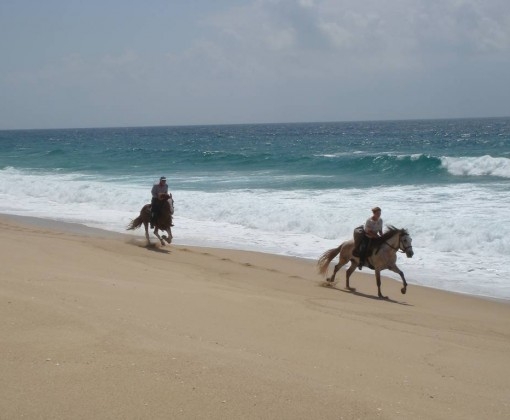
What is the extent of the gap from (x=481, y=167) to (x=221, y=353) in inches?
1281

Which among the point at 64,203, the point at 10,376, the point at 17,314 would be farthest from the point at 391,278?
the point at 64,203

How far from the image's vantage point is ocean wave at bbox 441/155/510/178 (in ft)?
111

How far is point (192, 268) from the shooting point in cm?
1259

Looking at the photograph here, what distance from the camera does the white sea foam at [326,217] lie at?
14.4m

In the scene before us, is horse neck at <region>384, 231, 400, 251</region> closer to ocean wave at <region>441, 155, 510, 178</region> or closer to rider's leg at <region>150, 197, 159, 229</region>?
rider's leg at <region>150, 197, 159, 229</region>

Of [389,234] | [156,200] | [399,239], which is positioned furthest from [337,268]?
[156,200]

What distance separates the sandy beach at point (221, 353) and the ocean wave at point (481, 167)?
83.8ft

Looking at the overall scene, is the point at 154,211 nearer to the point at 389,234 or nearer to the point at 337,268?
the point at 337,268

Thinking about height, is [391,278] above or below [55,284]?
below

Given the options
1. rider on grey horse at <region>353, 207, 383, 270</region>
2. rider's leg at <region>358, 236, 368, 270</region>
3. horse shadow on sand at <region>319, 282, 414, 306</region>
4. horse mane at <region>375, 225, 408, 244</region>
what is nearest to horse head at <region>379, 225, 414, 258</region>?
horse mane at <region>375, 225, 408, 244</region>

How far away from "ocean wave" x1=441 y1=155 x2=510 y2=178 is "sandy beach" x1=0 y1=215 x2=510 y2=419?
83.8 feet

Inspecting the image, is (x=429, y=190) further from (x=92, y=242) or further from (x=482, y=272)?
(x=92, y=242)

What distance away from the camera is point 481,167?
35.4m

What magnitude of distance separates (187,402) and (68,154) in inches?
2405
